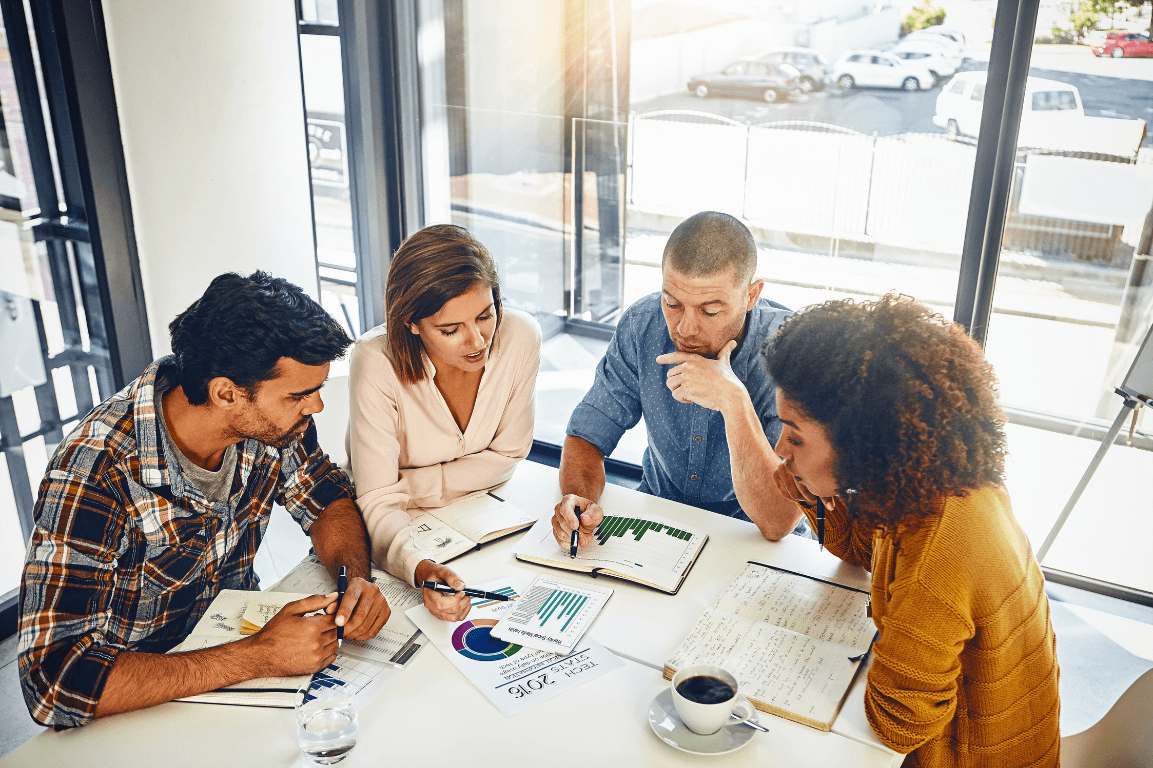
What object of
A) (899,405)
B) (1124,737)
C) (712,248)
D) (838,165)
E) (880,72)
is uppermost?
(880,72)

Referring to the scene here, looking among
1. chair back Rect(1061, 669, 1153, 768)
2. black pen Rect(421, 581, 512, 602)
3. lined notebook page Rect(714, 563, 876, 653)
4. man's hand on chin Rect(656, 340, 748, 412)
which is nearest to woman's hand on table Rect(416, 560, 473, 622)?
black pen Rect(421, 581, 512, 602)

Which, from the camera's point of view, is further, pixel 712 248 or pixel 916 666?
pixel 712 248

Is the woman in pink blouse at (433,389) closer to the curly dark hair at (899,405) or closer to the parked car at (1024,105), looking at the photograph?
the curly dark hair at (899,405)

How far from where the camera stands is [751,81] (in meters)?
2.96

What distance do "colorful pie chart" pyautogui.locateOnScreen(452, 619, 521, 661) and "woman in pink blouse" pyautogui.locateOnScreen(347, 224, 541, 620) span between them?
34cm

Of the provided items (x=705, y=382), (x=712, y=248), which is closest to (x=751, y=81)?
(x=712, y=248)

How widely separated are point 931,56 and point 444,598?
2244mm

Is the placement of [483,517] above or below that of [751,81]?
below

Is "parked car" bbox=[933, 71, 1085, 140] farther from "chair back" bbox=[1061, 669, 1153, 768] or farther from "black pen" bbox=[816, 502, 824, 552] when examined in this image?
"chair back" bbox=[1061, 669, 1153, 768]

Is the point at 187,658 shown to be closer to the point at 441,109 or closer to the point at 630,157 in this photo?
the point at 630,157

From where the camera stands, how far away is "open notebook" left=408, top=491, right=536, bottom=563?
1756mm

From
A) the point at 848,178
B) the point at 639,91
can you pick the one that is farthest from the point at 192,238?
the point at 848,178

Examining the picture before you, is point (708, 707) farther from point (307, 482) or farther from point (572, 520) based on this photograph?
point (307, 482)

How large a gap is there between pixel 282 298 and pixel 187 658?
0.65m
